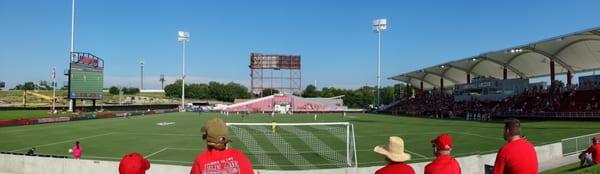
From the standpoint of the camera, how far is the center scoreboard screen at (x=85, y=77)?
66.6 metres

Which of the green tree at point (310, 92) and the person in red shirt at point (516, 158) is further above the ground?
the green tree at point (310, 92)

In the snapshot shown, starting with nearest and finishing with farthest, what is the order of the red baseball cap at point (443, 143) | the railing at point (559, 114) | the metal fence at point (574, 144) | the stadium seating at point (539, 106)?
the red baseball cap at point (443, 143) → the metal fence at point (574, 144) → the railing at point (559, 114) → the stadium seating at point (539, 106)

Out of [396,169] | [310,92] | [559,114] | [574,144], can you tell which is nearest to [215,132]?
[396,169]

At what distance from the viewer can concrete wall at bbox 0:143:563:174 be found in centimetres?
1452

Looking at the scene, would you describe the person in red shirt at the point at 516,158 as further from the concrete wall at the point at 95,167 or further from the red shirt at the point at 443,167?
the concrete wall at the point at 95,167

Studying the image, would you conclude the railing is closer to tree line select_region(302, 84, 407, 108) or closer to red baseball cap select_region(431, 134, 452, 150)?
red baseball cap select_region(431, 134, 452, 150)

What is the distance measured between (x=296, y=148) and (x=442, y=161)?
21241mm

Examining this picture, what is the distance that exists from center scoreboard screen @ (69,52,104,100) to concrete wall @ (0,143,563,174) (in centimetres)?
5197

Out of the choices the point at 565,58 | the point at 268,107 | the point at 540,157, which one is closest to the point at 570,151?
the point at 540,157

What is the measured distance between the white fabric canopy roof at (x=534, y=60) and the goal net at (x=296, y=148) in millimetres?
28247

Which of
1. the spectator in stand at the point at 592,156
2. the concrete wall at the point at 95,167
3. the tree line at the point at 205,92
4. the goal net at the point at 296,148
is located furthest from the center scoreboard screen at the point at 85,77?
the tree line at the point at 205,92

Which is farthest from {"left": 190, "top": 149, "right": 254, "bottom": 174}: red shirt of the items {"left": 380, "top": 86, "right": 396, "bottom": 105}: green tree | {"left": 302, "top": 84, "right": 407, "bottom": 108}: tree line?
{"left": 380, "top": 86, "right": 396, "bottom": 105}: green tree

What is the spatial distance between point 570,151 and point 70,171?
737 inches

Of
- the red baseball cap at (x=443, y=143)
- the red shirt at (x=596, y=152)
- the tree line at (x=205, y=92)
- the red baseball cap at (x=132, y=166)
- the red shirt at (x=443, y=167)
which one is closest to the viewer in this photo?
the red baseball cap at (x=132, y=166)
